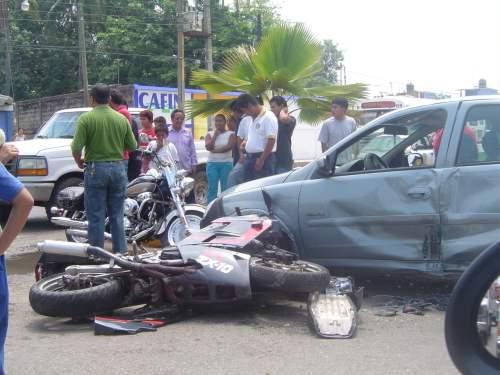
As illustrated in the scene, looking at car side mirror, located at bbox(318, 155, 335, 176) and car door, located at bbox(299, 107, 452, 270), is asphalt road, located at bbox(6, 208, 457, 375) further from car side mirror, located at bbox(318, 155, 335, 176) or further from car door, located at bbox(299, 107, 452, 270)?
car side mirror, located at bbox(318, 155, 335, 176)

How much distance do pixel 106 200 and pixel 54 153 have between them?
11.3ft

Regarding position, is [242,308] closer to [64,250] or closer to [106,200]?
[64,250]

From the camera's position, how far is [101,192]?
267 inches

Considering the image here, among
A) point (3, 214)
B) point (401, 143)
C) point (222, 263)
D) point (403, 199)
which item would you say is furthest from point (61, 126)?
point (403, 199)

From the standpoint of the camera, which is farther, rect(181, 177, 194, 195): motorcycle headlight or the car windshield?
rect(181, 177, 194, 195): motorcycle headlight

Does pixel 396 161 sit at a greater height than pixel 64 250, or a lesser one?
greater

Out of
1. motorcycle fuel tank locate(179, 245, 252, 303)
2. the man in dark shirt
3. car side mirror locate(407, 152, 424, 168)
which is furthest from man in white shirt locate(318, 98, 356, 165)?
motorcycle fuel tank locate(179, 245, 252, 303)

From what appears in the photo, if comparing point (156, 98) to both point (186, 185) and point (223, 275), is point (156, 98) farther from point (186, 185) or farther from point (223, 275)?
point (223, 275)

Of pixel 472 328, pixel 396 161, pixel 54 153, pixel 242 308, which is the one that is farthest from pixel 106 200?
pixel 472 328

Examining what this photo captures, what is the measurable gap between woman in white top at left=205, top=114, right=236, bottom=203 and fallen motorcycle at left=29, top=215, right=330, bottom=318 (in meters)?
4.38

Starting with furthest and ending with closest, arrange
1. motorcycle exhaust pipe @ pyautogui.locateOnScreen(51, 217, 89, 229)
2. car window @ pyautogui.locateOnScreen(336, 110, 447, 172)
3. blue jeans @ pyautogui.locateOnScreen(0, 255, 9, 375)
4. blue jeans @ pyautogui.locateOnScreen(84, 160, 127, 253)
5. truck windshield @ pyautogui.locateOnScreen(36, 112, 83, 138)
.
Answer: truck windshield @ pyautogui.locateOnScreen(36, 112, 83, 138), motorcycle exhaust pipe @ pyautogui.locateOnScreen(51, 217, 89, 229), blue jeans @ pyautogui.locateOnScreen(84, 160, 127, 253), car window @ pyautogui.locateOnScreen(336, 110, 447, 172), blue jeans @ pyautogui.locateOnScreen(0, 255, 9, 375)

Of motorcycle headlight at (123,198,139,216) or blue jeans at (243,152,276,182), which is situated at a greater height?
blue jeans at (243,152,276,182)

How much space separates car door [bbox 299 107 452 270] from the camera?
18.3 ft

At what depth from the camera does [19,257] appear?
27.0ft
